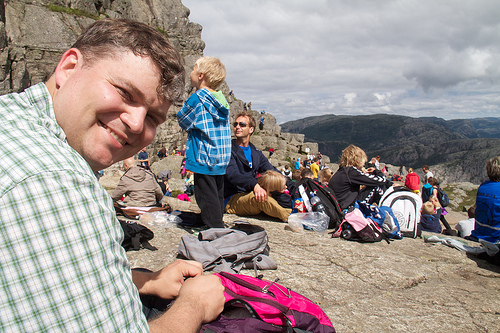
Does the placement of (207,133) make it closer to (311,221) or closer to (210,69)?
(210,69)

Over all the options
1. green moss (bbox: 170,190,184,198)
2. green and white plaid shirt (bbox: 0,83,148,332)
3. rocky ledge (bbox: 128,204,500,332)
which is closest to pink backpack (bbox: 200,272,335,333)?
rocky ledge (bbox: 128,204,500,332)

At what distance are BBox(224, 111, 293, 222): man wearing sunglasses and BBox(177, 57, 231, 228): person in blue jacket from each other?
1.13 m

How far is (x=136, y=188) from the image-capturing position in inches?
251

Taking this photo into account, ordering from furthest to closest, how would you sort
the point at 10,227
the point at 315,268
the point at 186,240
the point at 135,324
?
the point at 315,268 < the point at 186,240 < the point at 135,324 < the point at 10,227

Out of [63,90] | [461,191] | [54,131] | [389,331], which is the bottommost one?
[461,191]

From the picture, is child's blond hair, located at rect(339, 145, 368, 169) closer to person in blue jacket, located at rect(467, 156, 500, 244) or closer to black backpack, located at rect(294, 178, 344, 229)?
black backpack, located at rect(294, 178, 344, 229)

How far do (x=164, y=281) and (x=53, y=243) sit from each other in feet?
3.35

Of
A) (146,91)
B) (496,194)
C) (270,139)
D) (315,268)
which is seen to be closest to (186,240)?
(315,268)

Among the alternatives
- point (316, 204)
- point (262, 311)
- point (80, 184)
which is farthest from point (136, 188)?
point (80, 184)

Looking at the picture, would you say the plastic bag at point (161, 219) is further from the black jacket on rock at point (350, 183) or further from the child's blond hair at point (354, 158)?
the child's blond hair at point (354, 158)

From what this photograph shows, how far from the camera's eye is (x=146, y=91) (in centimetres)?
133

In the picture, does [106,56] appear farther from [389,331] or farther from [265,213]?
[265,213]

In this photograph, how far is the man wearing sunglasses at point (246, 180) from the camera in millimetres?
5773

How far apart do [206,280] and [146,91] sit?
96cm
